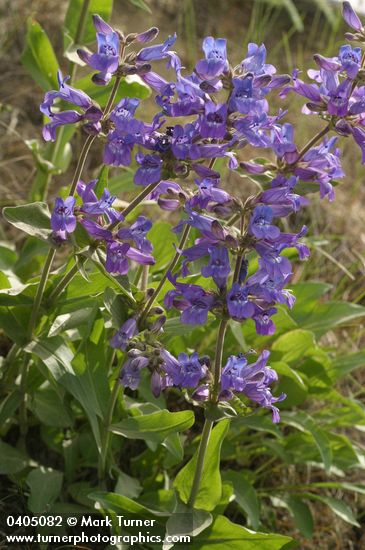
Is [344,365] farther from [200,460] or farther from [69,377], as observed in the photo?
[69,377]

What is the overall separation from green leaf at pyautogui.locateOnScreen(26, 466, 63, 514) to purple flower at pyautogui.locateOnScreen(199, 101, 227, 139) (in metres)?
1.84

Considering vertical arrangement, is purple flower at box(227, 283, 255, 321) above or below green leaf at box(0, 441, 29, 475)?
above

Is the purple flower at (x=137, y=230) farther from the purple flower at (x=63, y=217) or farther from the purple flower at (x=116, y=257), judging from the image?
the purple flower at (x=63, y=217)

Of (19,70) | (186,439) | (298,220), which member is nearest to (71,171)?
(19,70)

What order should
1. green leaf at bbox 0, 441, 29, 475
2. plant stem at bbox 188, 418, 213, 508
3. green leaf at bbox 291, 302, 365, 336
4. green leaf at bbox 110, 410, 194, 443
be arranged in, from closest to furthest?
plant stem at bbox 188, 418, 213, 508 < green leaf at bbox 110, 410, 194, 443 < green leaf at bbox 0, 441, 29, 475 < green leaf at bbox 291, 302, 365, 336

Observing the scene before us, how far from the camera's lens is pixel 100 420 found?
3703 mm

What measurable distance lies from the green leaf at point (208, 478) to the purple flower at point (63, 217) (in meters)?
1.04

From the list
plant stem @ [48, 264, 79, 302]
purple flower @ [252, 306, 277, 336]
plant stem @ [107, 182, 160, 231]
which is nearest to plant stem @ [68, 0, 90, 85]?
plant stem @ [48, 264, 79, 302]

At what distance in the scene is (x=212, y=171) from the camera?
287 centimetres

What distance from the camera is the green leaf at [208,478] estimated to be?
133 inches

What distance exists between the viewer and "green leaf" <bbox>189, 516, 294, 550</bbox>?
11.0ft

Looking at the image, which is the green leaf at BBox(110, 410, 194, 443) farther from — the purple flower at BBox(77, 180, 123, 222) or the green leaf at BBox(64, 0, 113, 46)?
the green leaf at BBox(64, 0, 113, 46)

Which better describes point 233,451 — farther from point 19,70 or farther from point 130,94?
point 19,70

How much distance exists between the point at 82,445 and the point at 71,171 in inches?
103
